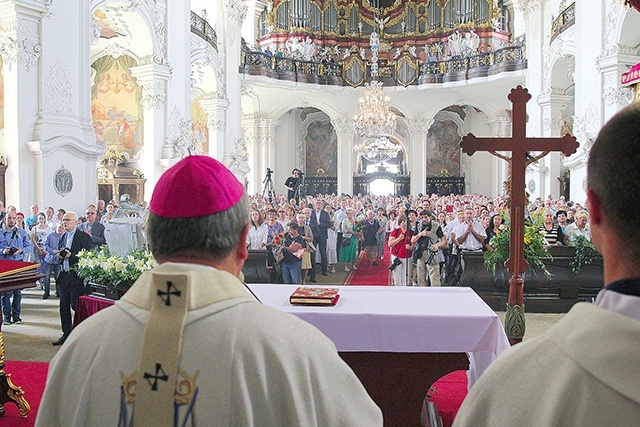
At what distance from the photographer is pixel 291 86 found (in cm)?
2744

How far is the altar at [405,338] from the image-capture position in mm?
3730

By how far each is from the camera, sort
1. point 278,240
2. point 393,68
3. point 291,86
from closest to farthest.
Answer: point 278,240 < point 291,86 < point 393,68

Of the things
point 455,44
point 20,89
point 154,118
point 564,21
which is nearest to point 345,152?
point 455,44

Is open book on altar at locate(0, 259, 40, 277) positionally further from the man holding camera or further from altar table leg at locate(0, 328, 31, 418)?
the man holding camera

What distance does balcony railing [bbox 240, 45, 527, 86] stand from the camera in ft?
→ 82.5

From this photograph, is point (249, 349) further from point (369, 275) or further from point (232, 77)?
point (232, 77)

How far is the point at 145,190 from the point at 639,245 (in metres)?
17.8

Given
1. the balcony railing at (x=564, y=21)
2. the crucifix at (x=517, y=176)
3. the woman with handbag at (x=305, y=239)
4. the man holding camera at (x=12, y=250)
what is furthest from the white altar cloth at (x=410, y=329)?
the balcony railing at (x=564, y=21)

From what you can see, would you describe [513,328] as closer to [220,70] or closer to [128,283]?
[128,283]

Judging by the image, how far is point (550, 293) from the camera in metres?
8.88

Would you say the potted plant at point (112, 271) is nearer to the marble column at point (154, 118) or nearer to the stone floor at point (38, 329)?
the stone floor at point (38, 329)

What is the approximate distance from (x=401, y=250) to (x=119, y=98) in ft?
46.9

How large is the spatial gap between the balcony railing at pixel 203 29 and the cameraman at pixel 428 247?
13486mm

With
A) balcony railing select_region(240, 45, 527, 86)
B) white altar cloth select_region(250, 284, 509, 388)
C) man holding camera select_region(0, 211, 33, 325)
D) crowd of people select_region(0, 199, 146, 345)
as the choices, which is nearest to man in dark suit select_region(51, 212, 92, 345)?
crowd of people select_region(0, 199, 146, 345)
